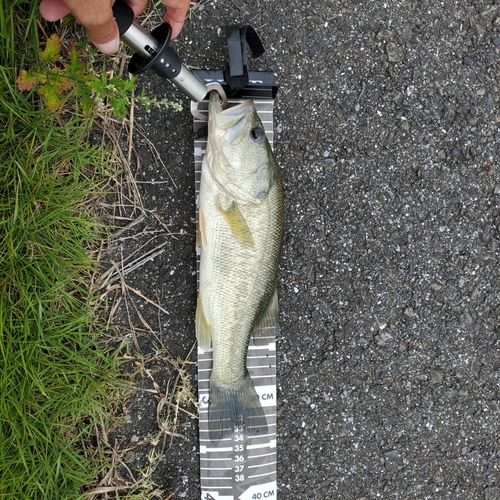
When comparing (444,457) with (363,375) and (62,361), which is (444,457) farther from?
(62,361)

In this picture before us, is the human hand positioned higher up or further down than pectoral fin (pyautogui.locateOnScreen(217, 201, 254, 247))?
higher up

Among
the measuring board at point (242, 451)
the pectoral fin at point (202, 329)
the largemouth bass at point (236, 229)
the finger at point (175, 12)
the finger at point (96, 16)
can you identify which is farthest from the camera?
the measuring board at point (242, 451)

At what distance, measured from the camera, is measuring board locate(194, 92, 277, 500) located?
2693 mm

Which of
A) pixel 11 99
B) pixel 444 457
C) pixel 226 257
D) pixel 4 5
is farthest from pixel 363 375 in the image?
pixel 4 5

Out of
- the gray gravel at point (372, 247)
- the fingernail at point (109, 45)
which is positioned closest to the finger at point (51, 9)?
the fingernail at point (109, 45)

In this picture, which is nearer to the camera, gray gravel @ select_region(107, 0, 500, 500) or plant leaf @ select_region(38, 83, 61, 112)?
plant leaf @ select_region(38, 83, 61, 112)

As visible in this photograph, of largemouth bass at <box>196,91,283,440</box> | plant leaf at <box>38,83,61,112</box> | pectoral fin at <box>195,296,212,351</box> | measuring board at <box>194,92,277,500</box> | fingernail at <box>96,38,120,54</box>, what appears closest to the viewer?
fingernail at <box>96,38,120,54</box>

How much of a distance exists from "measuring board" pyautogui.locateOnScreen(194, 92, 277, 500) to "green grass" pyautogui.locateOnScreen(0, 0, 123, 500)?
549 mm

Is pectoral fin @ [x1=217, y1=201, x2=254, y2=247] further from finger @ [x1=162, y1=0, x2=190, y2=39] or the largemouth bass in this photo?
finger @ [x1=162, y1=0, x2=190, y2=39]

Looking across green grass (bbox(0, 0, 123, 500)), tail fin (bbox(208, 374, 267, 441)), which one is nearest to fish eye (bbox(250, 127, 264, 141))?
green grass (bbox(0, 0, 123, 500))

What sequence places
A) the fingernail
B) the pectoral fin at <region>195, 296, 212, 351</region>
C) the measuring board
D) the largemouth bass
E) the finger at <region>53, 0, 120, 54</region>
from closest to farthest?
the finger at <region>53, 0, 120, 54</region> < the fingernail < the largemouth bass < the pectoral fin at <region>195, 296, 212, 351</region> < the measuring board

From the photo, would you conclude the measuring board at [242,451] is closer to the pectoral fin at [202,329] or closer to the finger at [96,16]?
the pectoral fin at [202,329]

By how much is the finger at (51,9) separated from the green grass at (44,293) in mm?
140

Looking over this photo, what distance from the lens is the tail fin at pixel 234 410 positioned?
8.46ft
